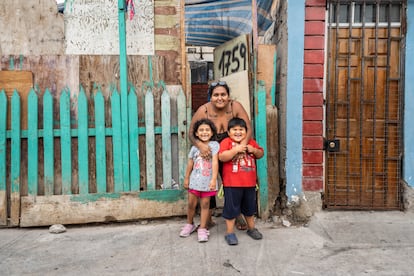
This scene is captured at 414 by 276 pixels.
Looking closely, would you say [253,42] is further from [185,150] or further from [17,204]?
[17,204]

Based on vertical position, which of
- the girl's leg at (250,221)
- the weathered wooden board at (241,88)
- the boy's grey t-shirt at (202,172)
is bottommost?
the girl's leg at (250,221)

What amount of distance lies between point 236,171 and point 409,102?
2232mm

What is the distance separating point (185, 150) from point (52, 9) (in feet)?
7.20

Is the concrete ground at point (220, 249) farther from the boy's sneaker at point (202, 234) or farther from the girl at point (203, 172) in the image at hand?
the girl at point (203, 172)

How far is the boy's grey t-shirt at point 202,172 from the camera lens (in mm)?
3328

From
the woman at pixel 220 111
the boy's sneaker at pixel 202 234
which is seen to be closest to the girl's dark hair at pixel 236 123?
the woman at pixel 220 111

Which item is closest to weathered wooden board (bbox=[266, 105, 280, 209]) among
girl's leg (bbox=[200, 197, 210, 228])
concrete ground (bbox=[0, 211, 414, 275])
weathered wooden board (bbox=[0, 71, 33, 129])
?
concrete ground (bbox=[0, 211, 414, 275])

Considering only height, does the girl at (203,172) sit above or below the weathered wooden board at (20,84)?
below

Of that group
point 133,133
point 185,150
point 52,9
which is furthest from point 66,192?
point 52,9

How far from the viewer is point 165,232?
354cm

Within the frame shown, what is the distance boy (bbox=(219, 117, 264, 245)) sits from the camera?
323cm

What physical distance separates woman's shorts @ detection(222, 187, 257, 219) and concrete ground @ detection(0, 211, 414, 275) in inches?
10.9

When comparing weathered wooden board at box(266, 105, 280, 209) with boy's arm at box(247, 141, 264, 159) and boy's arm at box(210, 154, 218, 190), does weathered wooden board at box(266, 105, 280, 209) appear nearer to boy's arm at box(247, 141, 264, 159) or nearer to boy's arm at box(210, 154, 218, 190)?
boy's arm at box(247, 141, 264, 159)

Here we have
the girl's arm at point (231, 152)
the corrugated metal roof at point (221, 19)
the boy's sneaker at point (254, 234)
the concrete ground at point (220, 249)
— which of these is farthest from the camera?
the corrugated metal roof at point (221, 19)
